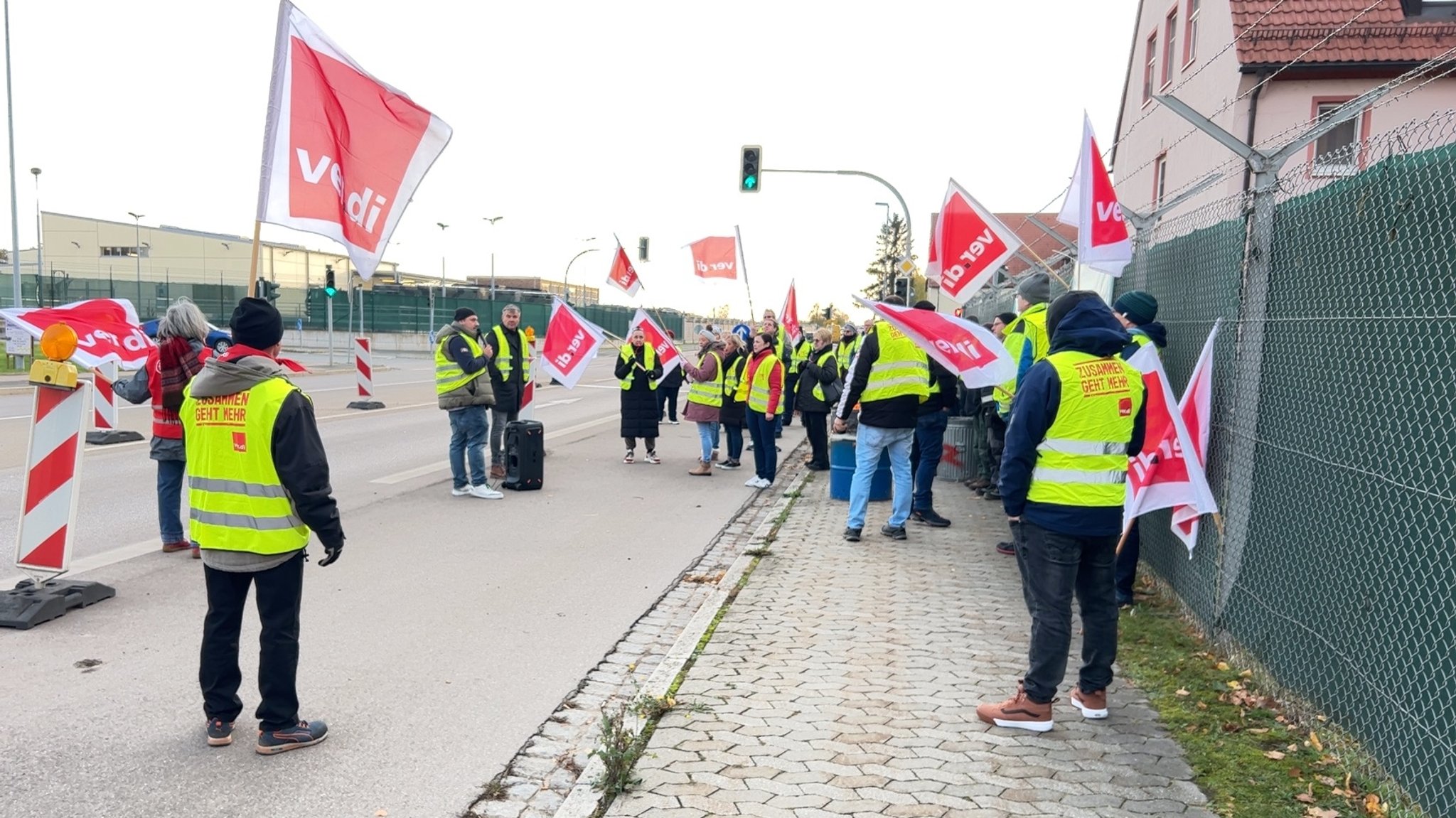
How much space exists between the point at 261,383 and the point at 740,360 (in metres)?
8.10

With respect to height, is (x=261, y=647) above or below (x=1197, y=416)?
below

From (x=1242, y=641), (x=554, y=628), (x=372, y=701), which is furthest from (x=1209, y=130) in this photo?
(x=372, y=701)

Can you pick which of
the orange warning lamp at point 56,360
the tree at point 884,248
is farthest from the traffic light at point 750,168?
the tree at point 884,248

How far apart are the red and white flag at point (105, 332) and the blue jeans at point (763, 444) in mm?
6294

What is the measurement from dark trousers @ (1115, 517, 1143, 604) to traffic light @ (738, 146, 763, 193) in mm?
17487

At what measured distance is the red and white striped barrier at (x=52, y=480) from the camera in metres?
5.88

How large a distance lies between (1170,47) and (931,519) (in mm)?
20033

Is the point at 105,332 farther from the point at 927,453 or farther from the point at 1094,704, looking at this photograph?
the point at 1094,704

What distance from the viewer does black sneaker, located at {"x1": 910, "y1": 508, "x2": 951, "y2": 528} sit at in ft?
30.4

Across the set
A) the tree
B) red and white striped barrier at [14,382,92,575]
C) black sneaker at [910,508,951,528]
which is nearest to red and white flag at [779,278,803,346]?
black sneaker at [910,508,951,528]

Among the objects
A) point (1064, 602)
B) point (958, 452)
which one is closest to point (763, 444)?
point (958, 452)

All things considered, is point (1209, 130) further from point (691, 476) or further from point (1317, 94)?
point (1317, 94)

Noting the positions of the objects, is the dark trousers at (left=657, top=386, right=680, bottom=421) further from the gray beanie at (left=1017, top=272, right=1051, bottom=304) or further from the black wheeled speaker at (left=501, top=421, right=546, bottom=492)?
the gray beanie at (left=1017, top=272, right=1051, bottom=304)

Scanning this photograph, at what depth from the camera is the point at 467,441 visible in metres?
10.4
